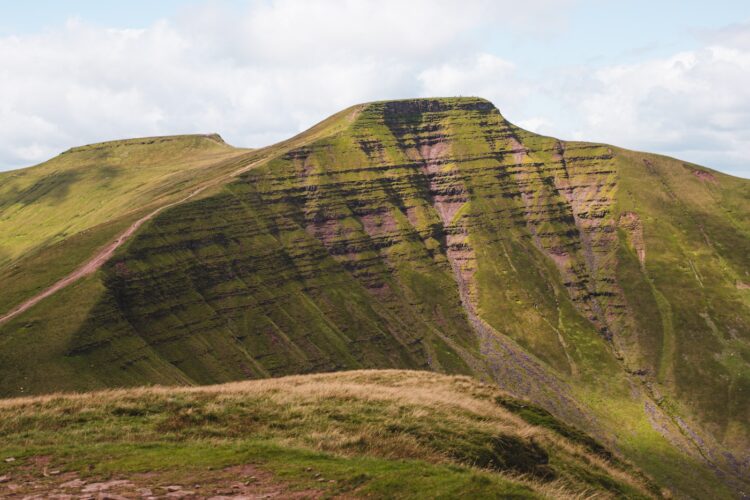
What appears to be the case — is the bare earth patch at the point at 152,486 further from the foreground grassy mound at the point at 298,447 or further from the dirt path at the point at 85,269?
the dirt path at the point at 85,269

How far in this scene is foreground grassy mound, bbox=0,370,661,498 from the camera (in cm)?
2500

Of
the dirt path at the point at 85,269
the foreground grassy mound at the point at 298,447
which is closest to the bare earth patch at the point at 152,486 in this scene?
the foreground grassy mound at the point at 298,447

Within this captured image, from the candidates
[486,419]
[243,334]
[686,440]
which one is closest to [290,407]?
[486,419]

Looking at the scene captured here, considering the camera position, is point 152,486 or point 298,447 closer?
point 152,486

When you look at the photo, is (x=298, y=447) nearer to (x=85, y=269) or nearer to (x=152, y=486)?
(x=152, y=486)

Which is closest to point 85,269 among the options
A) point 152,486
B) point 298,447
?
point 298,447

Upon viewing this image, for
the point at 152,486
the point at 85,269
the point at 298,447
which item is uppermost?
the point at 85,269

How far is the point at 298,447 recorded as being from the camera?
97.9ft

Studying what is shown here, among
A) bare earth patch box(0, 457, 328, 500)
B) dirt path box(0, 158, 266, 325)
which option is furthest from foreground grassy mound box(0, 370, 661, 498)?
dirt path box(0, 158, 266, 325)

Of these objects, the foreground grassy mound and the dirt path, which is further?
the dirt path

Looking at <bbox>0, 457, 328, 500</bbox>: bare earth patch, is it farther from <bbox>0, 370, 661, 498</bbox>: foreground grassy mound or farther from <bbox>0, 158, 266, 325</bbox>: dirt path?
<bbox>0, 158, 266, 325</bbox>: dirt path

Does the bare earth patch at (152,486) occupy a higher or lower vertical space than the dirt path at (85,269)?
lower

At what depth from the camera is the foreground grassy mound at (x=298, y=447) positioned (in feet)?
82.0

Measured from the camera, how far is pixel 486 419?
134 feet
